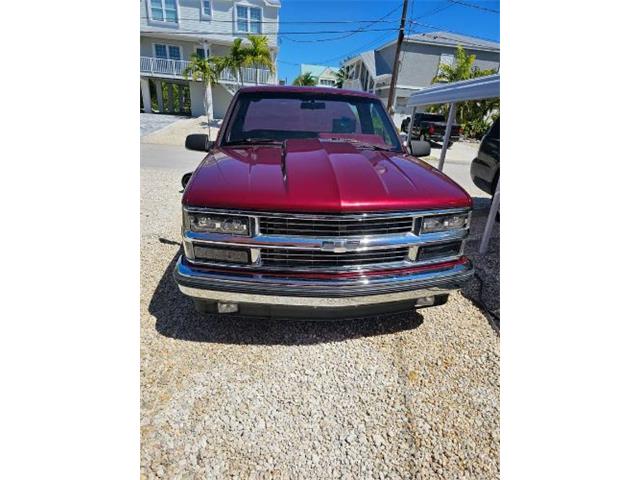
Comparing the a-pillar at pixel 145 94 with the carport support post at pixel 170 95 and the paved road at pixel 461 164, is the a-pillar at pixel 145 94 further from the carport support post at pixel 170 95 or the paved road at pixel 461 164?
the paved road at pixel 461 164

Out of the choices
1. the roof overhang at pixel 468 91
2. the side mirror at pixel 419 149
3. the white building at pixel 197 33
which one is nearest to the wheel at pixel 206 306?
the side mirror at pixel 419 149

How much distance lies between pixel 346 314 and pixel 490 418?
1092 mm

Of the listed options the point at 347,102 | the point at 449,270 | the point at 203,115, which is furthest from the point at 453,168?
the point at 203,115

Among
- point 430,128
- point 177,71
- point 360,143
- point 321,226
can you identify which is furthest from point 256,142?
point 177,71

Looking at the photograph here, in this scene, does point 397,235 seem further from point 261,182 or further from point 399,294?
point 261,182

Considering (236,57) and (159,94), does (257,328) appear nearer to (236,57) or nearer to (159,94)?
(236,57)

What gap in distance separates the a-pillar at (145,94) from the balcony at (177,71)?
853mm

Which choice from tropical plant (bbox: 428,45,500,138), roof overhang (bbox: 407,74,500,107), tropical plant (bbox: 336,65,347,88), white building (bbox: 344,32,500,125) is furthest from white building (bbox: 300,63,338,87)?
roof overhang (bbox: 407,74,500,107)

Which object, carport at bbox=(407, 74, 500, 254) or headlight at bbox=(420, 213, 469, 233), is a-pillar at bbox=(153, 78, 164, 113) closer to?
carport at bbox=(407, 74, 500, 254)

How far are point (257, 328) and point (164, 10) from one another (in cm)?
2569

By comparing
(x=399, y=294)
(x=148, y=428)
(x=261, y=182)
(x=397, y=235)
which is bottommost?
(x=148, y=428)

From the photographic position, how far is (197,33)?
20.8 metres

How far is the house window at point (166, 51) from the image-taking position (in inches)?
841

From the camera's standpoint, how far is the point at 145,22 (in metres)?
20.5
